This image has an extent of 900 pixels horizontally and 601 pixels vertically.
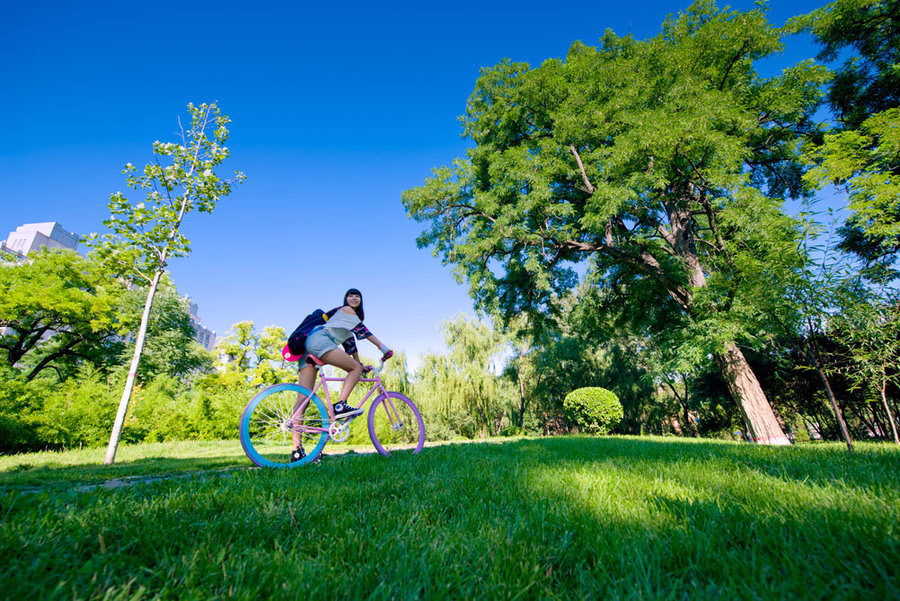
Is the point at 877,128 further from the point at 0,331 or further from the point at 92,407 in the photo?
the point at 0,331

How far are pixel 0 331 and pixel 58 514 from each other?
26.4 metres

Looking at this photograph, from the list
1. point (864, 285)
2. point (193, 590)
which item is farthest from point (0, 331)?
point (864, 285)

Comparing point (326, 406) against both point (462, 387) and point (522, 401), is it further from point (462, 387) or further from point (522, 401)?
point (522, 401)

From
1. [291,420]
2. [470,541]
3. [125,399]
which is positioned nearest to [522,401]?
[125,399]

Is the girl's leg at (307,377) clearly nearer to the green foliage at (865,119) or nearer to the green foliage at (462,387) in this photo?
the green foliage at (865,119)

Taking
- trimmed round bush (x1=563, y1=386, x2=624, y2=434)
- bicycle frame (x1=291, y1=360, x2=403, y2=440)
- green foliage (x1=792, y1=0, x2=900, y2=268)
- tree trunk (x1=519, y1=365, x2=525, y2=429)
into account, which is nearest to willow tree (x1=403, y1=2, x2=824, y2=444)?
green foliage (x1=792, y1=0, x2=900, y2=268)

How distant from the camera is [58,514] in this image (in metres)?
1.50

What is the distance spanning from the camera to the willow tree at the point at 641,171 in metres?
8.75

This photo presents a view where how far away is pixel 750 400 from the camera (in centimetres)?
871

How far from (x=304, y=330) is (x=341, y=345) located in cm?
51

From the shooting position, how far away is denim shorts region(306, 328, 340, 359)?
3.82 m

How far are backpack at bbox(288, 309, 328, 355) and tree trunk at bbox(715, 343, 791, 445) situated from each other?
933 centimetres

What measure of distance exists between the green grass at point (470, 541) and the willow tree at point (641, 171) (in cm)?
738

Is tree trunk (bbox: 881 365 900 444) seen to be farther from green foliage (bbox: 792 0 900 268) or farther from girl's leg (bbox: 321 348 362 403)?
girl's leg (bbox: 321 348 362 403)
